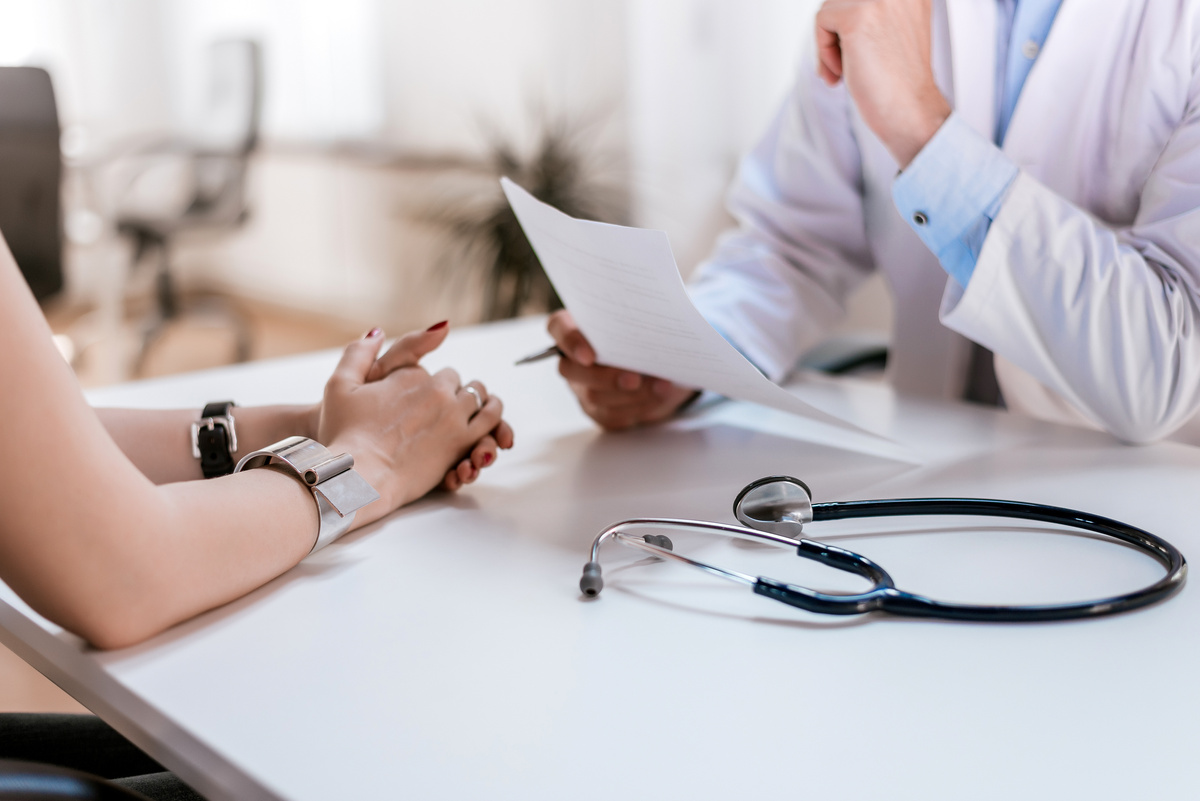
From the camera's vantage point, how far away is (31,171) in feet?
9.18

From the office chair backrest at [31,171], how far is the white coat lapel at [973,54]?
2488 millimetres

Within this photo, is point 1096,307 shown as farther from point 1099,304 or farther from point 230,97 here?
point 230,97

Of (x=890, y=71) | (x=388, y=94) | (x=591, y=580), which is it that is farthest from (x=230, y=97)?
(x=591, y=580)

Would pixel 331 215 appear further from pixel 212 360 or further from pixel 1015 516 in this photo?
pixel 1015 516

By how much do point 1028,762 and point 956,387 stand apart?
3.00ft

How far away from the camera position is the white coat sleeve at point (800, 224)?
43.3 inches

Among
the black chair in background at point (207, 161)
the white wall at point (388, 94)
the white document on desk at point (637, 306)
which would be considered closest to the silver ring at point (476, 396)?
the white document on desk at point (637, 306)

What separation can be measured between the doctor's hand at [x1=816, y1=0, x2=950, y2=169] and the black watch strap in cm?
59

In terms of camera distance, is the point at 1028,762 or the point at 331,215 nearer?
the point at 1028,762

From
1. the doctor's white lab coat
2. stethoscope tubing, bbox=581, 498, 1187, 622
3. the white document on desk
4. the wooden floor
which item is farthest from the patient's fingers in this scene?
the wooden floor

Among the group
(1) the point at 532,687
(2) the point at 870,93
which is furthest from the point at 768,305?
(1) the point at 532,687

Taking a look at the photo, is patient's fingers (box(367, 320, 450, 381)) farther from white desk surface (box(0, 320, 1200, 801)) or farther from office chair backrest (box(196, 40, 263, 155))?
office chair backrest (box(196, 40, 263, 155))

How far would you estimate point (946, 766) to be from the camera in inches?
15.0

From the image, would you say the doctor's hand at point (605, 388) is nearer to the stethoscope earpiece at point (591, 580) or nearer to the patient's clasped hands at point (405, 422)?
the patient's clasped hands at point (405, 422)
